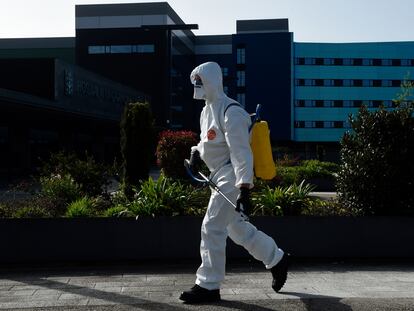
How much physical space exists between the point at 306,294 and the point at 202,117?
2.07 m

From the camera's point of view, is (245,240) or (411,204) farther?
(411,204)

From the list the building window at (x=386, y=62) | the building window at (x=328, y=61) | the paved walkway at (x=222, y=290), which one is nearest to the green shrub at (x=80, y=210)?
the paved walkway at (x=222, y=290)

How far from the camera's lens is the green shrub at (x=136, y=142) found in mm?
10953

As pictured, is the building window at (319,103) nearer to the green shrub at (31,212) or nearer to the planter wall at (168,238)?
the planter wall at (168,238)

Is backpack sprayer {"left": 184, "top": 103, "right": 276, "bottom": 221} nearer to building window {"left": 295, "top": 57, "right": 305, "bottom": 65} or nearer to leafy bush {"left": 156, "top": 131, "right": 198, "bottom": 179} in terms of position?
leafy bush {"left": 156, "top": 131, "right": 198, "bottom": 179}

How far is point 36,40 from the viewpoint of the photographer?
7831 centimetres

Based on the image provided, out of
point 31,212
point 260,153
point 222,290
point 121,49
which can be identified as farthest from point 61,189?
point 121,49

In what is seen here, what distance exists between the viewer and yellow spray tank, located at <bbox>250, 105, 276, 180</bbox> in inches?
→ 201

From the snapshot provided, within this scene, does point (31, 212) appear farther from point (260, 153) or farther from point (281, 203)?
point (260, 153)

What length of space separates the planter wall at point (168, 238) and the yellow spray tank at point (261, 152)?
218 cm

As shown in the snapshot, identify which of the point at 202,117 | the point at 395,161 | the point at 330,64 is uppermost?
the point at 330,64

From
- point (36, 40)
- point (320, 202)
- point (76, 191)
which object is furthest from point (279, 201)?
point (36, 40)

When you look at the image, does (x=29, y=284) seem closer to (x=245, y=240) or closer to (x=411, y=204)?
(x=245, y=240)

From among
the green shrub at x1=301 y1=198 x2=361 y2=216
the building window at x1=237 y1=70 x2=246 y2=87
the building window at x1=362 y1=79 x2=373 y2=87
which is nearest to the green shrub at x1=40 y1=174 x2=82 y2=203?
the green shrub at x1=301 y1=198 x2=361 y2=216
